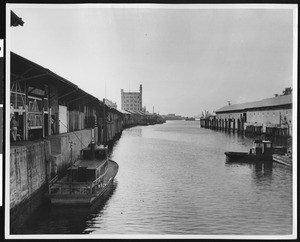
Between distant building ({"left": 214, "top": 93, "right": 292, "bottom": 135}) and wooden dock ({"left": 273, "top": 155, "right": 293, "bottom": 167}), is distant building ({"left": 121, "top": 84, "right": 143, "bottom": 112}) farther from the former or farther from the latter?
wooden dock ({"left": 273, "top": 155, "right": 293, "bottom": 167})

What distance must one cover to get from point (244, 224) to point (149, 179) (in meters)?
9.92

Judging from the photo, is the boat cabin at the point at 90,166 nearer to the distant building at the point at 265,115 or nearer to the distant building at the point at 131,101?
the distant building at the point at 265,115

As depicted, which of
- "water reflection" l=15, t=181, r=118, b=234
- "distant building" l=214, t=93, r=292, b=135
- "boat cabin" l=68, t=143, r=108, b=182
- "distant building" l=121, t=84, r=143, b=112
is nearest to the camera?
"water reflection" l=15, t=181, r=118, b=234

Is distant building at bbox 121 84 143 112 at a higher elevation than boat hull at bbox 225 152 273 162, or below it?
higher

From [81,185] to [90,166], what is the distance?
2.20 m

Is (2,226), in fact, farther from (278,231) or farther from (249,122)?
(249,122)

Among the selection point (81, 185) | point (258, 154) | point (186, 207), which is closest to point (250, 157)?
point (258, 154)

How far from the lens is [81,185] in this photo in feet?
55.1

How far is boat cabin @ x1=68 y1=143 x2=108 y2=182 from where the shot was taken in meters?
17.5

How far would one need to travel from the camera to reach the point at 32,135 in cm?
1820

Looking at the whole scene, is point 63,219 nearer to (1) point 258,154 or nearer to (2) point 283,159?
(2) point 283,159

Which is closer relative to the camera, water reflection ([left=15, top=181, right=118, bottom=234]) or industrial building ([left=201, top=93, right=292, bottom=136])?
water reflection ([left=15, top=181, right=118, bottom=234])

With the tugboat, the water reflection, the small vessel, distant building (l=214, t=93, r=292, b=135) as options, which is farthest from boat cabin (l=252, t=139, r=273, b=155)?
the water reflection

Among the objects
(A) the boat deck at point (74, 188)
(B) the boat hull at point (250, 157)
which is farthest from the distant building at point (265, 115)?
(A) the boat deck at point (74, 188)
